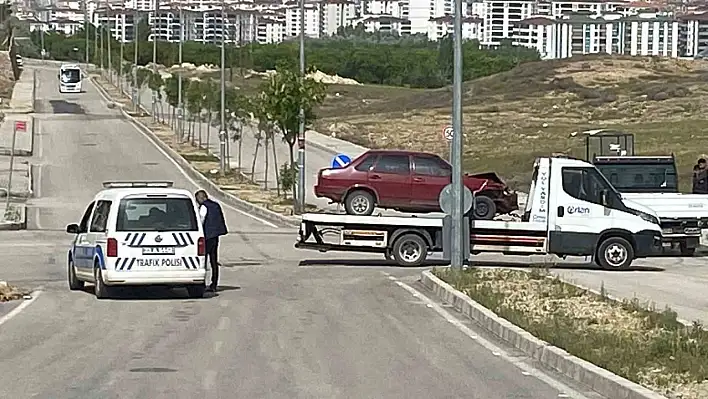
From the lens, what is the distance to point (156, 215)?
21250 millimetres

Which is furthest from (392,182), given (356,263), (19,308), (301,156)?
(19,308)

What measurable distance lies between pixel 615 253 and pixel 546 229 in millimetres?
1624

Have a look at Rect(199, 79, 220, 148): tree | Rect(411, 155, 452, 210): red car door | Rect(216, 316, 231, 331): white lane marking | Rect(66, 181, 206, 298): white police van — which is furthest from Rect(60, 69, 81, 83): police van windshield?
Rect(216, 316, 231, 331): white lane marking

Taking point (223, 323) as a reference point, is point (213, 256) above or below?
above

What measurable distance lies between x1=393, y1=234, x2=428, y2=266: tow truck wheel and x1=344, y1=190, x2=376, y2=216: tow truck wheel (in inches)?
297

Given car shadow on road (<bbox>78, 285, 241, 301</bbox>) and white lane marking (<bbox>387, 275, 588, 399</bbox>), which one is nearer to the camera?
white lane marking (<bbox>387, 275, 588, 399</bbox>)

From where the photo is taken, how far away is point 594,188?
2823cm

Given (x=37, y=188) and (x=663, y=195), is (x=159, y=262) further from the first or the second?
(x=37, y=188)

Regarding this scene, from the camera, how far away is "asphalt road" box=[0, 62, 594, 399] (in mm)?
12062

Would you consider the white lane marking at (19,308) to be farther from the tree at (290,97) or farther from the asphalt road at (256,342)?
the tree at (290,97)

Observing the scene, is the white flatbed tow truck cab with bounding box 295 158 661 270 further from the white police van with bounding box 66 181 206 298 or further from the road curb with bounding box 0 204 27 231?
the road curb with bounding box 0 204 27 231

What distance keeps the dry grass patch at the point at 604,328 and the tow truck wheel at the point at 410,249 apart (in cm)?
482

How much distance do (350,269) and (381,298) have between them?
6.27 metres

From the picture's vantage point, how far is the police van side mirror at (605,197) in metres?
28.2
